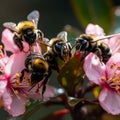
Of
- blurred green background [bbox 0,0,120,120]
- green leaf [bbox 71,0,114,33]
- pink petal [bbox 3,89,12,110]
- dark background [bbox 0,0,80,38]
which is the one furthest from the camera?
dark background [bbox 0,0,80,38]

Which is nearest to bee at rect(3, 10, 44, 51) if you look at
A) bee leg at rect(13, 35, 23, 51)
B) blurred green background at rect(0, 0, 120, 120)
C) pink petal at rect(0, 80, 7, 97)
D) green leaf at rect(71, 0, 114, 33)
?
bee leg at rect(13, 35, 23, 51)

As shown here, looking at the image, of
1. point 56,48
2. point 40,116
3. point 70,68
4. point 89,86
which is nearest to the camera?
point 56,48

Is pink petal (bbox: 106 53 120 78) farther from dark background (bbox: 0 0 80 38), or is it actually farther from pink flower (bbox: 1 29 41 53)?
dark background (bbox: 0 0 80 38)

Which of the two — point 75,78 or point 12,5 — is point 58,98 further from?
point 12,5

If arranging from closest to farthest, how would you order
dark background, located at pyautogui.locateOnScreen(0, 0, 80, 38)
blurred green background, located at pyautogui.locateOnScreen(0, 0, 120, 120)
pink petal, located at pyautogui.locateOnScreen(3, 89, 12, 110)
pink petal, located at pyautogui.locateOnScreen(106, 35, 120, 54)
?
pink petal, located at pyautogui.locateOnScreen(3, 89, 12, 110)
pink petal, located at pyautogui.locateOnScreen(106, 35, 120, 54)
blurred green background, located at pyautogui.locateOnScreen(0, 0, 120, 120)
dark background, located at pyautogui.locateOnScreen(0, 0, 80, 38)

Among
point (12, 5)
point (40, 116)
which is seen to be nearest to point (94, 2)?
point (40, 116)
